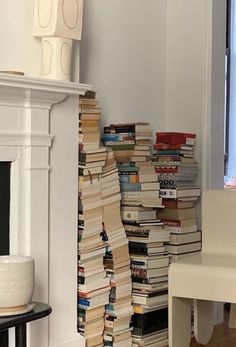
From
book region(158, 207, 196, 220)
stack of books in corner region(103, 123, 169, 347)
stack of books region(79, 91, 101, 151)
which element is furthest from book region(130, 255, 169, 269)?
stack of books region(79, 91, 101, 151)

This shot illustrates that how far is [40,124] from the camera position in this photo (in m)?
3.07

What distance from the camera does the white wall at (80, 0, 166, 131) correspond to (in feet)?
12.0

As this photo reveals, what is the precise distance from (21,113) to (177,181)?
1125 mm

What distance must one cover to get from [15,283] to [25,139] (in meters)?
0.70

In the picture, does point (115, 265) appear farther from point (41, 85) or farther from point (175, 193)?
point (41, 85)

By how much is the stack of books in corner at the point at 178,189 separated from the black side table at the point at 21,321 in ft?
3.89

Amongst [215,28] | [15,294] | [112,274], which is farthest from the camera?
[215,28]

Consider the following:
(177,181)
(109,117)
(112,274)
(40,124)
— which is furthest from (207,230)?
(40,124)

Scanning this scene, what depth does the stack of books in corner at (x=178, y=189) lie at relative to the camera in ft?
12.4

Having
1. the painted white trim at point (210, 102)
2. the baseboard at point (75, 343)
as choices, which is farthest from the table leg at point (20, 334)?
the painted white trim at point (210, 102)

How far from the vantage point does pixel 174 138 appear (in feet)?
12.7

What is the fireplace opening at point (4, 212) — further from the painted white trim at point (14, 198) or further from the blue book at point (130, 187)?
the blue book at point (130, 187)

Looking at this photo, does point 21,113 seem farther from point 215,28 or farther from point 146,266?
point 215,28

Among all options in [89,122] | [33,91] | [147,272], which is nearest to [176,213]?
[147,272]
